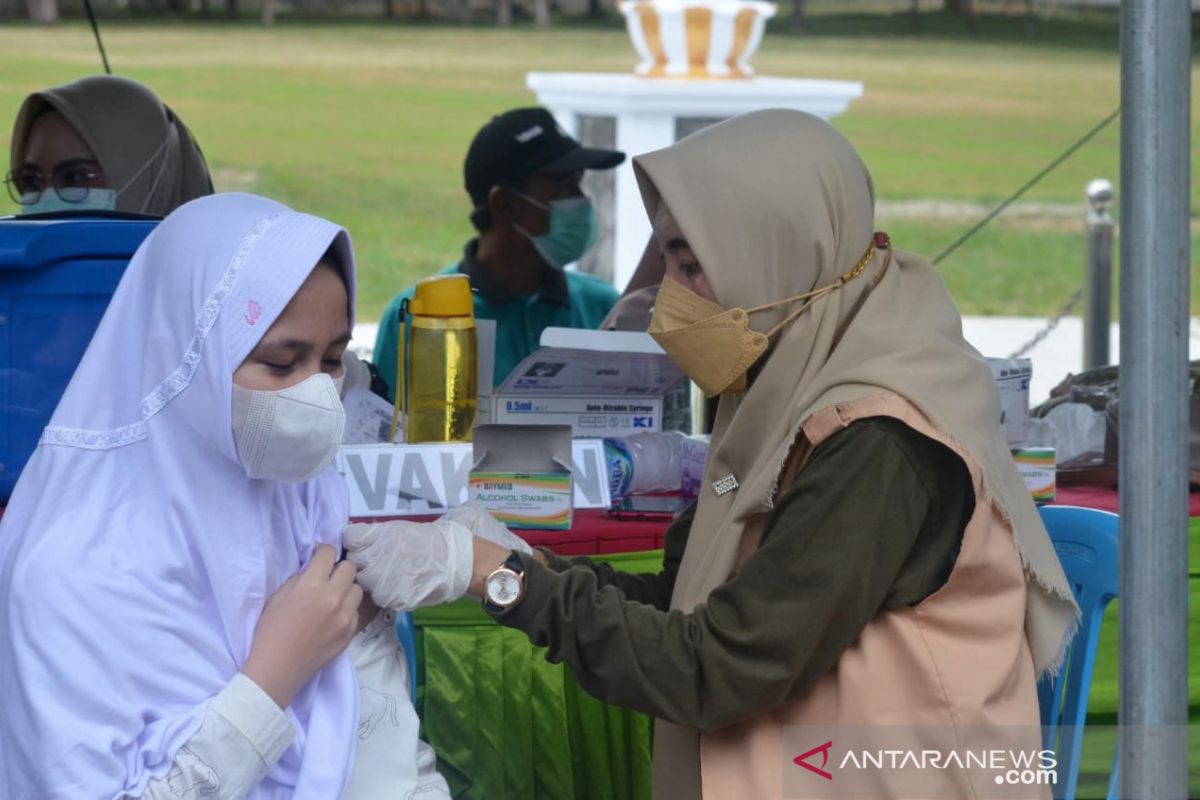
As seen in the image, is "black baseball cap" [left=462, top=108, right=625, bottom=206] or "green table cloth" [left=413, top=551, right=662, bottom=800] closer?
"green table cloth" [left=413, top=551, right=662, bottom=800]

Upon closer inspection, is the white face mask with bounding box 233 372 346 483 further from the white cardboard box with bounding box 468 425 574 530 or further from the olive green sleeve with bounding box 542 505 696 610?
the white cardboard box with bounding box 468 425 574 530

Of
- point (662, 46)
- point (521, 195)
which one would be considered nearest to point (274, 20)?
point (662, 46)

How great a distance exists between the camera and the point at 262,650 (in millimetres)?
1683

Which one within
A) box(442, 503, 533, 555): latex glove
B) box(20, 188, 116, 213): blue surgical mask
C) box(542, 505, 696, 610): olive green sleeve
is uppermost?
box(442, 503, 533, 555): latex glove

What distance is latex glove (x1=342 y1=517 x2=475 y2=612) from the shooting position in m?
1.85

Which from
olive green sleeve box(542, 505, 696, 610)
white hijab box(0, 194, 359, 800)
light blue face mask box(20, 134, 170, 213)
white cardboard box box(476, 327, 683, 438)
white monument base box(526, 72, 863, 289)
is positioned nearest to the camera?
white hijab box(0, 194, 359, 800)

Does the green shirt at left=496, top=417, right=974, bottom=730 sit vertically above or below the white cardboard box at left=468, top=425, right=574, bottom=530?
above

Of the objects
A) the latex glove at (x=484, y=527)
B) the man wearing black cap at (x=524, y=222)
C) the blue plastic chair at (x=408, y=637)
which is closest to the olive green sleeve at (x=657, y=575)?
the latex glove at (x=484, y=527)

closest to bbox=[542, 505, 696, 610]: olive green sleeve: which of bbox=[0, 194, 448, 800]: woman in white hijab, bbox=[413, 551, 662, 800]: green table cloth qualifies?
bbox=[413, 551, 662, 800]: green table cloth

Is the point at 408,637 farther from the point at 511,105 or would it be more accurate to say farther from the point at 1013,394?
the point at 511,105

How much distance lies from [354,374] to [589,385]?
0.45 meters

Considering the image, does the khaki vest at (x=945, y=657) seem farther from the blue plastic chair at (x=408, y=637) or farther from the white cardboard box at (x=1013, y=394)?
the white cardboard box at (x=1013, y=394)

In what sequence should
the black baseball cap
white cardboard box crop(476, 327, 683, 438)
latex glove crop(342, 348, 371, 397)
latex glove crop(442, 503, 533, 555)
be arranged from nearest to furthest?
latex glove crop(442, 503, 533, 555) < white cardboard box crop(476, 327, 683, 438) < latex glove crop(342, 348, 371, 397) < the black baseball cap

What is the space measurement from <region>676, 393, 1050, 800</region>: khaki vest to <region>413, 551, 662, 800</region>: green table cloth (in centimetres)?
69
